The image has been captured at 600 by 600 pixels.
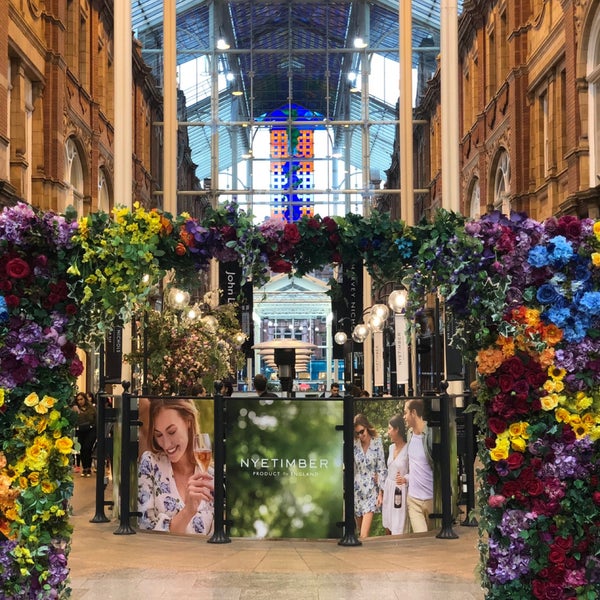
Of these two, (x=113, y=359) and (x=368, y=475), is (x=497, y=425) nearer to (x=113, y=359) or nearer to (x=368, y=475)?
(x=368, y=475)

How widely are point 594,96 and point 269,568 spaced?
1330cm

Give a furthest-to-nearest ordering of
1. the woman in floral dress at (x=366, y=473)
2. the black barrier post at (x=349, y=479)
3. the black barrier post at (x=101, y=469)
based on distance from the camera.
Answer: the black barrier post at (x=101, y=469) < the woman in floral dress at (x=366, y=473) < the black barrier post at (x=349, y=479)

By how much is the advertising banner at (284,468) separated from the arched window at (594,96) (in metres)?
10.6

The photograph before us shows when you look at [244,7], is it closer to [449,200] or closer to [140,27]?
[140,27]

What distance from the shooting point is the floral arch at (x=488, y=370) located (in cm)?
529

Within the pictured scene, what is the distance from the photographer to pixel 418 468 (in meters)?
9.16

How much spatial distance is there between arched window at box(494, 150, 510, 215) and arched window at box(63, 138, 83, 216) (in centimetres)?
986

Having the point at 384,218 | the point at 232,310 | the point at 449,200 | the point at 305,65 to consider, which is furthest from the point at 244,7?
the point at 384,218

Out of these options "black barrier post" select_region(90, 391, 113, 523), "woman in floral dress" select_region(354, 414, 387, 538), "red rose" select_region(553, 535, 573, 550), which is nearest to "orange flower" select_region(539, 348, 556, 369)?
"red rose" select_region(553, 535, 573, 550)

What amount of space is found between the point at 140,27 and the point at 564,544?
26419 millimetres

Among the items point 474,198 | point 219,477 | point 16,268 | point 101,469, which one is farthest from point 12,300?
point 474,198

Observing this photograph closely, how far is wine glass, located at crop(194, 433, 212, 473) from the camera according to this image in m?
9.01

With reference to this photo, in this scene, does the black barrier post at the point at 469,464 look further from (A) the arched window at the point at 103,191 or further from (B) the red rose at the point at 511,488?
(A) the arched window at the point at 103,191

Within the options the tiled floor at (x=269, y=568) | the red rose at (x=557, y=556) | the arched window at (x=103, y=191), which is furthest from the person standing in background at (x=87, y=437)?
the arched window at (x=103, y=191)
